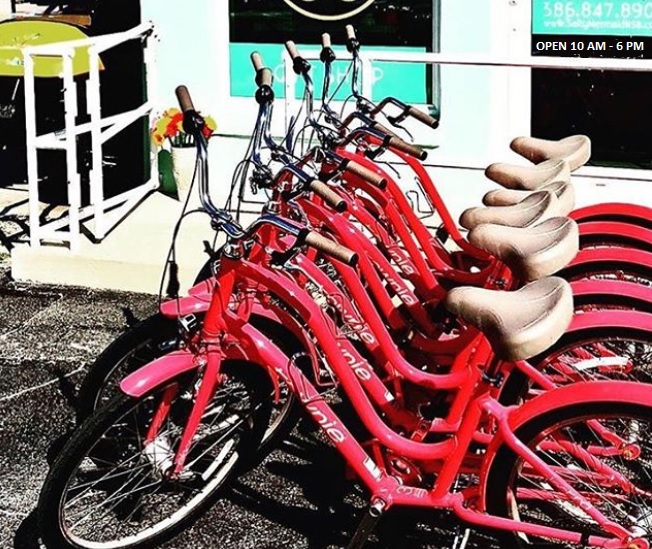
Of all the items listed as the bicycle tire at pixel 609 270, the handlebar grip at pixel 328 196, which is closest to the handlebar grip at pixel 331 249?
the handlebar grip at pixel 328 196

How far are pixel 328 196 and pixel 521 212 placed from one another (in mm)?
834

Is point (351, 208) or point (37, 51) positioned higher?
point (37, 51)

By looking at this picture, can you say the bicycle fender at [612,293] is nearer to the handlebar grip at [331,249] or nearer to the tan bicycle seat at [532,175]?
the tan bicycle seat at [532,175]

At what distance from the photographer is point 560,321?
9.77ft

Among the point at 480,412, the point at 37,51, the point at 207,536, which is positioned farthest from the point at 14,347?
the point at 480,412

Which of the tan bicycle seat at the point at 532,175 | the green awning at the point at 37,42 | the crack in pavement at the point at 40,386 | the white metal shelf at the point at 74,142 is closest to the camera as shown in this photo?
the tan bicycle seat at the point at 532,175

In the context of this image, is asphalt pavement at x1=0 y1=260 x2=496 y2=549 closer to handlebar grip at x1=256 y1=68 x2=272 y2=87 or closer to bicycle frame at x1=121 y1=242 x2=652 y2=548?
bicycle frame at x1=121 y1=242 x2=652 y2=548

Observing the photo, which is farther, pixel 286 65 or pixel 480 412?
pixel 286 65

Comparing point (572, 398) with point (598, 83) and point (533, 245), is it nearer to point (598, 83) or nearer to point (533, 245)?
point (533, 245)

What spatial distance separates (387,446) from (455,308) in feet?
1.68

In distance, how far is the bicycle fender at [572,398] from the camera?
301 centimetres

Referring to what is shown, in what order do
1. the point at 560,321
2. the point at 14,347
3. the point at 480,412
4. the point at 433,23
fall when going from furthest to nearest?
the point at 433,23
the point at 14,347
the point at 480,412
the point at 560,321

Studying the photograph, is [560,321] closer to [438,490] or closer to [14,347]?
[438,490]

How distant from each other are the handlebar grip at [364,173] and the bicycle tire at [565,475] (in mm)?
1137
